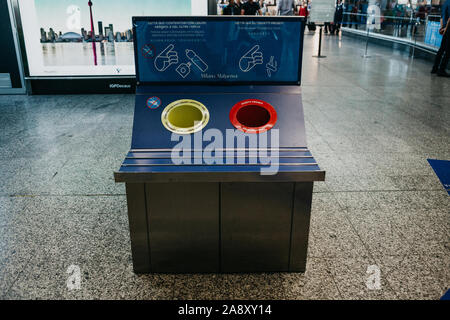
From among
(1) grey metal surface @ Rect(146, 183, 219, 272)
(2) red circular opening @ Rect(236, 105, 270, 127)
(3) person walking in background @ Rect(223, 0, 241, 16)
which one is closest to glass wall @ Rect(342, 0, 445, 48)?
(3) person walking in background @ Rect(223, 0, 241, 16)

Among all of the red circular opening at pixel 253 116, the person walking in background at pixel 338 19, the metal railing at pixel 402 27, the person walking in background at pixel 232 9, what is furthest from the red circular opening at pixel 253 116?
the person walking in background at pixel 338 19

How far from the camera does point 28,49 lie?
6785 millimetres

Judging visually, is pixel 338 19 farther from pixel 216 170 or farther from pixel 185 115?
pixel 216 170

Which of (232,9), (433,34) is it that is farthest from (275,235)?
(232,9)

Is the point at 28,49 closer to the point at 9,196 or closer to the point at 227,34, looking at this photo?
the point at 9,196

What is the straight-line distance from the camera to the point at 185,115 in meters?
2.24

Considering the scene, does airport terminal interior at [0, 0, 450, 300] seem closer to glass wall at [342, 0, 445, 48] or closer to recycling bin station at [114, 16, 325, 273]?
recycling bin station at [114, 16, 325, 273]

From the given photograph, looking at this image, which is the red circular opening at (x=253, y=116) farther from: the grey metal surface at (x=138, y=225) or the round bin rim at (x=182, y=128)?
the grey metal surface at (x=138, y=225)

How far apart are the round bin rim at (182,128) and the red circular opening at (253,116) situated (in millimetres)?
151

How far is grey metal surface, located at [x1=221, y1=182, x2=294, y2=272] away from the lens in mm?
2066

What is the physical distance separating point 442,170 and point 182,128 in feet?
9.55

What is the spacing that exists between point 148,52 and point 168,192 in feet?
2.60

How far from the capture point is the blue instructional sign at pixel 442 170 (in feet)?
11.8

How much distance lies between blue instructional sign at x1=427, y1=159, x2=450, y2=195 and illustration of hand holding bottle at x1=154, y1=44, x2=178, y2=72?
2662 millimetres
